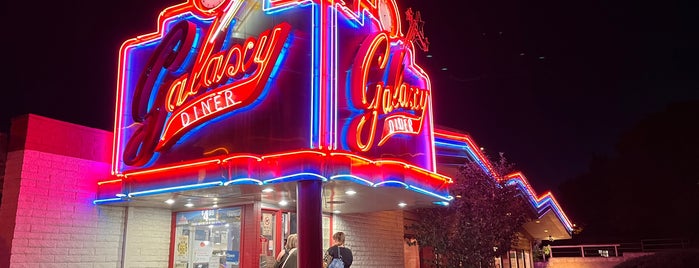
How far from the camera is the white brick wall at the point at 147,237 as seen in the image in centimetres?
1179

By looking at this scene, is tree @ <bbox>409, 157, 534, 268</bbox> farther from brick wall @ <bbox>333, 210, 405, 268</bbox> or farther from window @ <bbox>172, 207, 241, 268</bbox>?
window @ <bbox>172, 207, 241, 268</bbox>

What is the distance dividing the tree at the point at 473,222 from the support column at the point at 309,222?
618 centimetres

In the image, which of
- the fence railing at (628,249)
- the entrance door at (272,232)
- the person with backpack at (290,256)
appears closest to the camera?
the person with backpack at (290,256)

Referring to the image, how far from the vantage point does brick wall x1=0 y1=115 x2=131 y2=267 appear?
9953 mm

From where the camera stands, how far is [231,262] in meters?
11.7

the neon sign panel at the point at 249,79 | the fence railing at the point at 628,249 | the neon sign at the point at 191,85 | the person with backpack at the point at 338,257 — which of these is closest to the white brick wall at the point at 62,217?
the neon sign panel at the point at 249,79

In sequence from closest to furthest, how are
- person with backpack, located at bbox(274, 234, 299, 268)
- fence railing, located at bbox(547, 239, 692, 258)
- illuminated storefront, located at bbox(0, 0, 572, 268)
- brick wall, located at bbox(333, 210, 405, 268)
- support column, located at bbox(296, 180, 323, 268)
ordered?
support column, located at bbox(296, 180, 323, 268)
illuminated storefront, located at bbox(0, 0, 572, 268)
person with backpack, located at bbox(274, 234, 299, 268)
brick wall, located at bbox(333, 210, 405, 268)
fence railing, located at bbox(547, 239, 692, 258)

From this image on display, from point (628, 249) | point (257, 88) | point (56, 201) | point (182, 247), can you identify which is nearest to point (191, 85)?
point (257, 88)

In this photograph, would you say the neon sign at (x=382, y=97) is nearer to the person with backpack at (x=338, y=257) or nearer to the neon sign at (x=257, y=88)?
the neon sign at (x=257, y=88)

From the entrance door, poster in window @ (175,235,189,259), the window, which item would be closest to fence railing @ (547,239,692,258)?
the entrance door

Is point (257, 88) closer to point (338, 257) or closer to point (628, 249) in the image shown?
point (338, 257)

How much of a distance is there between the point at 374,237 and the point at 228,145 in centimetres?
704

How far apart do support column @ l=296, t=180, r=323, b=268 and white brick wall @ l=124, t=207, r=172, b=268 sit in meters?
4.43

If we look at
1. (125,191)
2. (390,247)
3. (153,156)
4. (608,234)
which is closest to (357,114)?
(153,156)
